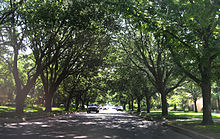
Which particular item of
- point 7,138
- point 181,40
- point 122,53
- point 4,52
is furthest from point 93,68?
point 7,138

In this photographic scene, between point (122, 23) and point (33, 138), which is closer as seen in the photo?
point (33, 138)

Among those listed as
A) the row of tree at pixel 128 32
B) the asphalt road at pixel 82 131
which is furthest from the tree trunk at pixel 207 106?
the asphalt road at pixel 82 131

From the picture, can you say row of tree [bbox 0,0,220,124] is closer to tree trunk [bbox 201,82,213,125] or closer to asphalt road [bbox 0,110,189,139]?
tree trunk [bbox 201,82,213,125]

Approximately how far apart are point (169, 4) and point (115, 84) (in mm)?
24830

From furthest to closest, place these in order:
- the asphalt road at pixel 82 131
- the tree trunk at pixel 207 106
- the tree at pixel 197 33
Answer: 1. the tree trunk at pixel 207 106
2. the tree at pixel 197 33
3. the asphalt road at pixel 82 131

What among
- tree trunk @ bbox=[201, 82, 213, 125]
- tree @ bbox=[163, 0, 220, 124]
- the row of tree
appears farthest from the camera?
tree trunk @ bbox=[201, 82, 213, 125]

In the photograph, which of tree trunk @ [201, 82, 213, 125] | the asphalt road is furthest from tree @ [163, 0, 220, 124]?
the asphalt road

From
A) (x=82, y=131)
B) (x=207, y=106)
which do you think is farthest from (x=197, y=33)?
(x=82, y=131)

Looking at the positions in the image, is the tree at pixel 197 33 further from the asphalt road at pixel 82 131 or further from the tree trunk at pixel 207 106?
the asphalt road at pixel 82 131

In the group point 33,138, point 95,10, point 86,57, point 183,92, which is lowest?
point 33,138

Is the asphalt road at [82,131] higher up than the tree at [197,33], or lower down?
lower down

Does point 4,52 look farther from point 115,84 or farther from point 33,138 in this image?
point 115,84

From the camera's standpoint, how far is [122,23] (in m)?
22.6

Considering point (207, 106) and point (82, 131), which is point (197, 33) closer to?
point (207, 106)
